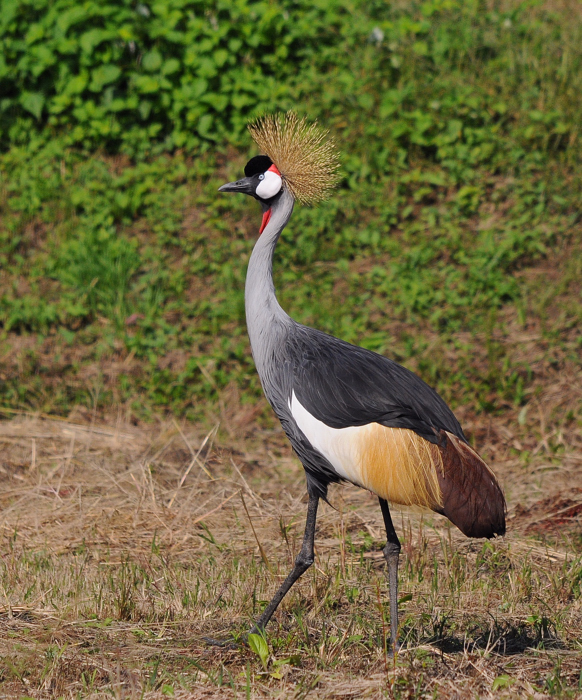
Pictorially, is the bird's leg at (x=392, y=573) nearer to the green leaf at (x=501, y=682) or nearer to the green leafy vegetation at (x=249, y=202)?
the green leaf at (x=501, y=682)

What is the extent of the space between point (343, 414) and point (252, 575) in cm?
94

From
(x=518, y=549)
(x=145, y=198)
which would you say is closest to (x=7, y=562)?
(x=518, y=549)

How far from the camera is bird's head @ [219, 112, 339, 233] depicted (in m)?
3.62

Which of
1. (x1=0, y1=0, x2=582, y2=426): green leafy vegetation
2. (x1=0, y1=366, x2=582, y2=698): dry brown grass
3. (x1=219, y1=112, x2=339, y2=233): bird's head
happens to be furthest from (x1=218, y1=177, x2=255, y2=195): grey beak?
(x1=0, y1=0, x2=582, y2=426): green leafy vegetation

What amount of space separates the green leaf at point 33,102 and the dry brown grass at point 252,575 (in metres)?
2.86

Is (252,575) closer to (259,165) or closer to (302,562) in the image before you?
(302,562)

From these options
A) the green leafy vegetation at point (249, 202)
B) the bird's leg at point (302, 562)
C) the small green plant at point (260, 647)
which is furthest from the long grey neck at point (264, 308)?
the green leafy vegetation at point (249, 202)

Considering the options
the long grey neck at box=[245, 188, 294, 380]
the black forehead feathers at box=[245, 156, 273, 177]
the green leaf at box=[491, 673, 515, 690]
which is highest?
the black forehead feathers at box=[245, 156, 273, 177]

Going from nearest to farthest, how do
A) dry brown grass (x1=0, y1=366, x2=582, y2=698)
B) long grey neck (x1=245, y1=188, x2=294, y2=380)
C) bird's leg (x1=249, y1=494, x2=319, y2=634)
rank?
dry brown grass (x1=0, y1=366, x2=582, y2=698) → bird's leg (x1=249, y1=494, x2=319, y2=634) → long grey neck (x1=245, y1=188, x2=294, y2=380)

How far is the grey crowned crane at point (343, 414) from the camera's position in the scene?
2992mm

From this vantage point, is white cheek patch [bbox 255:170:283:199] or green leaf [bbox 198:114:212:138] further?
green leaf [bbox 198:114:212:138]

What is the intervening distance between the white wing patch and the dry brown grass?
55 cm

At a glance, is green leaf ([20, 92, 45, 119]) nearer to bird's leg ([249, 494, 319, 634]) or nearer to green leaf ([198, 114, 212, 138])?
green leaf ([198, 114, 212, 138])

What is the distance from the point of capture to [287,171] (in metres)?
3.63
